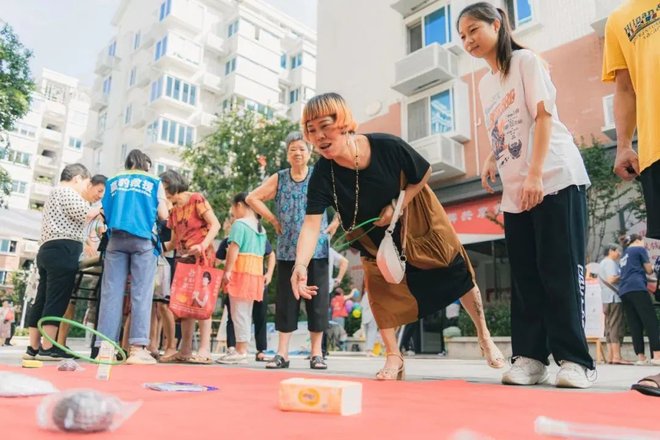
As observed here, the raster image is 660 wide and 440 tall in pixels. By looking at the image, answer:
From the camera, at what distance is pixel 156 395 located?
1.98 metres

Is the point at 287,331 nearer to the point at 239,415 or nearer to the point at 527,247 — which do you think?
the point at 527,247

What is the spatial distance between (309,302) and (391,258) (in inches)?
67.2

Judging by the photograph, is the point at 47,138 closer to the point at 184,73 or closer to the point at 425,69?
the point at 184,73

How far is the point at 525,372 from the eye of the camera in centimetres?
274

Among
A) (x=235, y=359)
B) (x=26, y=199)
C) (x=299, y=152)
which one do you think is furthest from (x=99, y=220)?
(x=26, y=199)

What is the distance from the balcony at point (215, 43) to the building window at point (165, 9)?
269cm

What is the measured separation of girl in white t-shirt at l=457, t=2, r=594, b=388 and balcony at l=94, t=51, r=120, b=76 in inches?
1490

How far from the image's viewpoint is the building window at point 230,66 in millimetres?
32438

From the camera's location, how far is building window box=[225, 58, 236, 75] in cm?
3244

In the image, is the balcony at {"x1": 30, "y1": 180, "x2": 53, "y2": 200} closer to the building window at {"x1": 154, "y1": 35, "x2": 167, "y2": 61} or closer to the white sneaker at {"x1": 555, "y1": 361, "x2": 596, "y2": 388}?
the building window at {"x1": 154, "y1": 35, "x2": 167, "y2": 61}

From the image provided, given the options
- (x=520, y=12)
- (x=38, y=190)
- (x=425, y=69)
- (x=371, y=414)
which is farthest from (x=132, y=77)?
(x=371, y=414)

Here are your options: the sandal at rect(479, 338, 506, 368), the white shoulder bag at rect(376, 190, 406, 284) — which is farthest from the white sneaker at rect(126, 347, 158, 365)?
the sandal at rect(479, 338, 506, 368)

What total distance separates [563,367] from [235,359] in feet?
10.9

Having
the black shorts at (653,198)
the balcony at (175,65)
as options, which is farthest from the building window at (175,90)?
the black shorts at (653,198)
